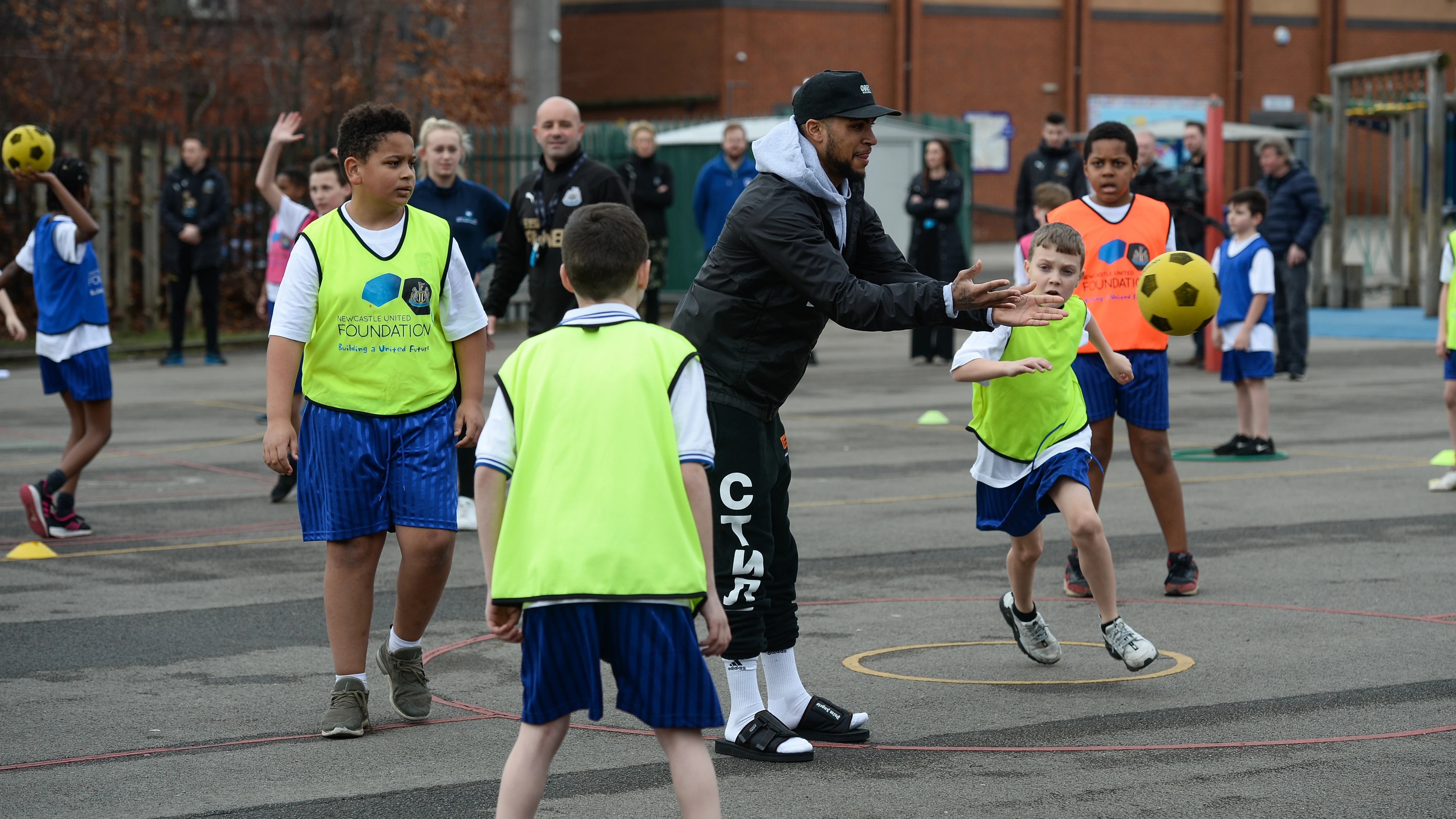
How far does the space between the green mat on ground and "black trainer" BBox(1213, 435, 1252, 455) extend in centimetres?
3

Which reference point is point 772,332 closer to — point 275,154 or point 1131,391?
point 1131,391

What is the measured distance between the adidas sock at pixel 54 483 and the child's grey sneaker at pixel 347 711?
445cm

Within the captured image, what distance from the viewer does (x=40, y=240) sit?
9852 mm

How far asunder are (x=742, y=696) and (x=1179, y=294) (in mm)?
2909

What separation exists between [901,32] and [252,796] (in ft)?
142

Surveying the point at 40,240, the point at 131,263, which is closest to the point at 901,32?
the point at 131,263

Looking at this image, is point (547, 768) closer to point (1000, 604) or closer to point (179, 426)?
point (1000, 604)

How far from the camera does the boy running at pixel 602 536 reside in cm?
396

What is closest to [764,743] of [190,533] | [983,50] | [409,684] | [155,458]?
[409,684]

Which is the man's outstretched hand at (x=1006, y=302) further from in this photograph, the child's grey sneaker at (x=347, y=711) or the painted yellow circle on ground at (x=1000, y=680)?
the child's grey sneaker at (x=347, y=711)

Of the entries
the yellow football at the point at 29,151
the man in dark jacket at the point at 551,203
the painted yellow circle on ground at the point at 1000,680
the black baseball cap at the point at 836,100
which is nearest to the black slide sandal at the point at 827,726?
the painted yellow circle on ground at the point at 1000,680

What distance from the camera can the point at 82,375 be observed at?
382 inches

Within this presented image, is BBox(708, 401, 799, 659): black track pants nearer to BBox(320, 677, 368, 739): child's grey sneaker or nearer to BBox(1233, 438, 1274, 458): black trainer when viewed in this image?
BBox(320, 677, 368, 739): child's grey sneaker

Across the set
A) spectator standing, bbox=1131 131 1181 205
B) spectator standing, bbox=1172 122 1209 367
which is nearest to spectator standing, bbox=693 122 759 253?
spectator standing, bbox=1131 131 1181 205
